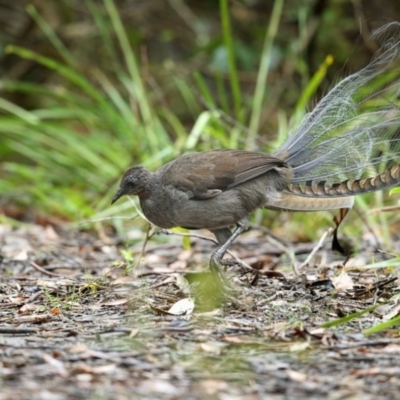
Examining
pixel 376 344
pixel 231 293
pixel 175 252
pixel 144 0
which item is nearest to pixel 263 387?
pixel 376 344

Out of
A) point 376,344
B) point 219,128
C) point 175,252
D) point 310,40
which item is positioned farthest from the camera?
point 310,40

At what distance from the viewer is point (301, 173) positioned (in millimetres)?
5297

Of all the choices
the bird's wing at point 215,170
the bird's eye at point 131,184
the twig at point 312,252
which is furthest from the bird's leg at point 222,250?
the bird's eye at point 131,184

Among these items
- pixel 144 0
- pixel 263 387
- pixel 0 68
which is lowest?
pixel 263 387

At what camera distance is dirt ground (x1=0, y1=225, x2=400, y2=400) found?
3.21 meters

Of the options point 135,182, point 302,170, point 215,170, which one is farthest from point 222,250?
point 302,170

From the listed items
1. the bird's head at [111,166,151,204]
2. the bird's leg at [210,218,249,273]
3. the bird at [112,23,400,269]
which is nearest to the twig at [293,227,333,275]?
the bird at [112,23,400,269]

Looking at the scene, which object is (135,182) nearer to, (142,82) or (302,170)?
(302,170)

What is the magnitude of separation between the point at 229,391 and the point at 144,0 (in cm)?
907

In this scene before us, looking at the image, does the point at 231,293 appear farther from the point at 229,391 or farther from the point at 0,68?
the point at 0,68

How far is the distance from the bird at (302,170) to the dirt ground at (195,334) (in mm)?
385

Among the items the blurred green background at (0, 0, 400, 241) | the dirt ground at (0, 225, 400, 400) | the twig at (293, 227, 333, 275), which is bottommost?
the dirt ground at (0, 225, 400, 400)

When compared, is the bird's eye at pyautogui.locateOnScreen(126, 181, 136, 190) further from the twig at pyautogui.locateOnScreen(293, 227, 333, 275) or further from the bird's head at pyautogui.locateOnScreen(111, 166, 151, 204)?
the twig at pyautogui.locateOnScreen(293, 227, 333, 275)

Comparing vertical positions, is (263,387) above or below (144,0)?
below
